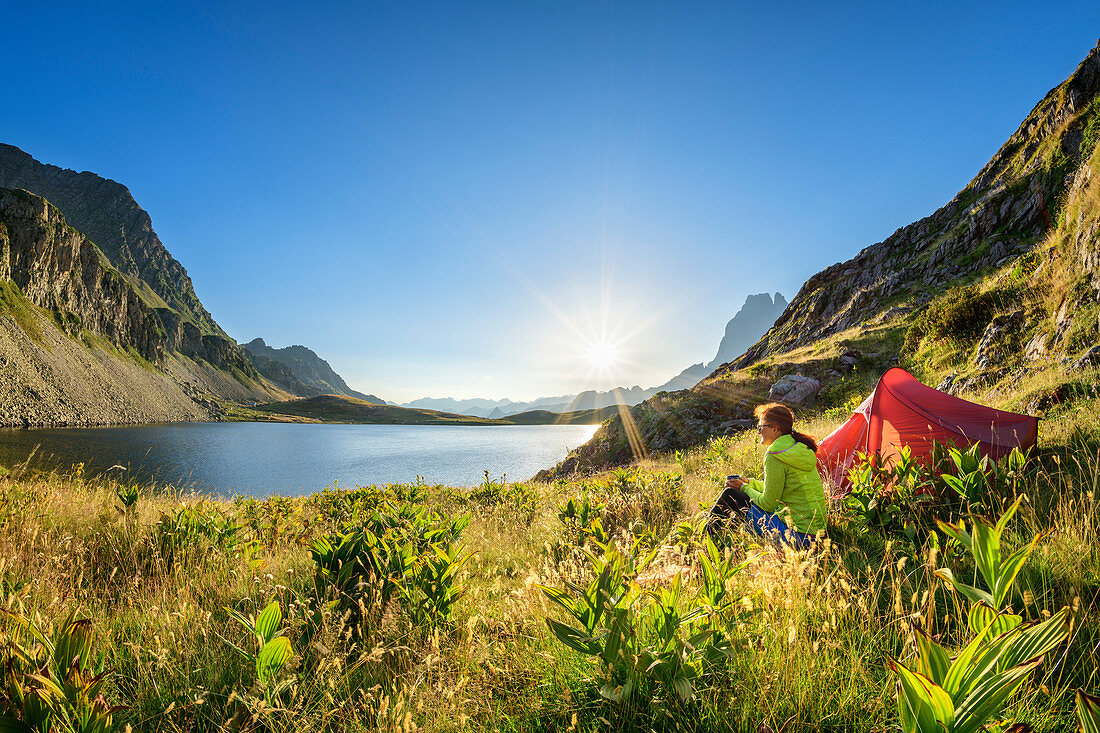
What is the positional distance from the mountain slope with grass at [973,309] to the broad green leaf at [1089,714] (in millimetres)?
9682

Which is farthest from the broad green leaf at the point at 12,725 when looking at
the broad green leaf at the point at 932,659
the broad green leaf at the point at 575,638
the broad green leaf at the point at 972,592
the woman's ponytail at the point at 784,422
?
the woman's ponytail at the point at 784,422

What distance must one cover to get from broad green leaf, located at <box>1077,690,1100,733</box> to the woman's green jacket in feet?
12.4

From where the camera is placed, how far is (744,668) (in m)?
2.18

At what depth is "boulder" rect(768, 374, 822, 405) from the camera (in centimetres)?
1800

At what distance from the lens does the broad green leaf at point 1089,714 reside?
3.73 ft

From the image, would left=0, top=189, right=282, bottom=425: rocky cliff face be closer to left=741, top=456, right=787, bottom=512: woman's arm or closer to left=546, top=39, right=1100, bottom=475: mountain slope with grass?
left=546, top=39, right=1100, bottom=475: mountain slope with grass

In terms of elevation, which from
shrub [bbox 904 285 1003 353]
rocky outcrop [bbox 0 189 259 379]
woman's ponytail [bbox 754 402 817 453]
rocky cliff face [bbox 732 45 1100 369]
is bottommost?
woman's ponytail [bbox 754 402 817 453]

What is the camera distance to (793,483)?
16.1 feet

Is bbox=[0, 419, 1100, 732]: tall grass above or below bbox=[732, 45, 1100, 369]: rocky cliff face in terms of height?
below

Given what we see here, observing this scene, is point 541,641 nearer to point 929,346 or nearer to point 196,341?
point 929,346

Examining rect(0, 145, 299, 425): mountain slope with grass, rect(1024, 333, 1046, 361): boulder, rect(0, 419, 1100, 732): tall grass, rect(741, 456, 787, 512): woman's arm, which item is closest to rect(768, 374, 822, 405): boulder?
rect(1024, 333, 1046, 361): boulder

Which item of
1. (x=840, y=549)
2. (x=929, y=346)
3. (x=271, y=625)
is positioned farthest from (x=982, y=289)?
(x=271, y=625)

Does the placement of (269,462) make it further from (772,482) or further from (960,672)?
(960,672)

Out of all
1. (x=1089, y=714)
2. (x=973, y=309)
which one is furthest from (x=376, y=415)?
(x=1089, y=714)
